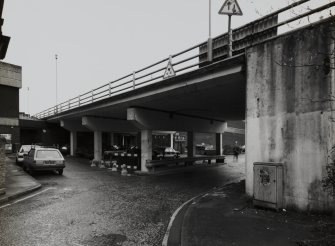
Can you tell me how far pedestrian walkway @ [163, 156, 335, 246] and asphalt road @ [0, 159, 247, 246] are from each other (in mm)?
600

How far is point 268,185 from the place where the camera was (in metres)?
8.67

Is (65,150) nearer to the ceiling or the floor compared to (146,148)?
nearer to the floor

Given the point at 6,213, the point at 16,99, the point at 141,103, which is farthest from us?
the point at 16,99

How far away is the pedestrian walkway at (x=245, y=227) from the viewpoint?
6.16 metres

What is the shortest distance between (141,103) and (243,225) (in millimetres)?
12461

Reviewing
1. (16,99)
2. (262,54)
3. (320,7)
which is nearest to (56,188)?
(262,54)

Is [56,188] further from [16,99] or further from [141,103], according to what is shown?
[16,99]

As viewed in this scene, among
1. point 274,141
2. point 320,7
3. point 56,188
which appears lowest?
point 56,188

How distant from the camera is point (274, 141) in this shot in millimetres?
9055

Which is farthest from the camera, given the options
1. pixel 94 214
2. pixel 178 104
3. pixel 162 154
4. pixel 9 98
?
pixel 9 98

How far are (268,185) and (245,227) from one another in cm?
198

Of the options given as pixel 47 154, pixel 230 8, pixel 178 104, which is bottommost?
pixel 47 154

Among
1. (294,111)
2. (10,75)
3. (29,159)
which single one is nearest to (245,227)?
(294,111)

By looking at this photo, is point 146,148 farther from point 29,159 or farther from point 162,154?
point 162,154
